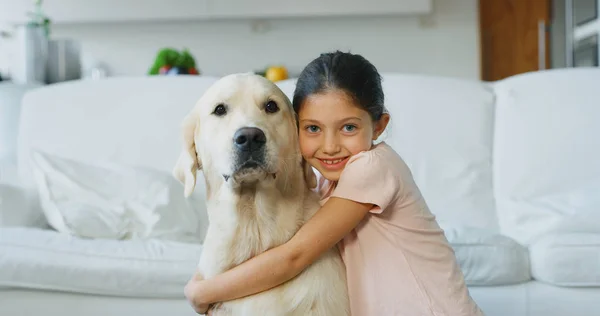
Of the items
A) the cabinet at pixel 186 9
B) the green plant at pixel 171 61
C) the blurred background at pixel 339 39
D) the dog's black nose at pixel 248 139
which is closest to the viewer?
the dog's black nose at pixel 248 139

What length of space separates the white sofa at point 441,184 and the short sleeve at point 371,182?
0.75m

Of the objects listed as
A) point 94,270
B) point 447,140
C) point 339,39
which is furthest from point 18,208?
point 339,39

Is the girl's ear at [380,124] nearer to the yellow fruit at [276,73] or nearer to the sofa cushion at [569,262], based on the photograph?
the sofa cushion at [569,262]

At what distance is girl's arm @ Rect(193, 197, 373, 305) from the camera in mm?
1255

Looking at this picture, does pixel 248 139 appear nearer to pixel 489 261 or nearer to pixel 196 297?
pixel 196 297

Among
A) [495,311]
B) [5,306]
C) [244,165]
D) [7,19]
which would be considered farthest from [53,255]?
[7,19]

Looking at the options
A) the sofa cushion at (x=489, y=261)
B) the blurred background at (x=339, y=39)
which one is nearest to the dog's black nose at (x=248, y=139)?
the sofa cushion at (x=489, y=261)

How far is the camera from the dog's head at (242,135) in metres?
1.26

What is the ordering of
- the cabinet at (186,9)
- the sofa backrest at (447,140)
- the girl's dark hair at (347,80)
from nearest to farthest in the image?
the girl's dark hair at (347,80) → the sofa backrest at (447,140) → the cabinet at (186,9)

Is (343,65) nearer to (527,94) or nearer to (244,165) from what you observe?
(244,165)

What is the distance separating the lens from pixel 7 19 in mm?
4977

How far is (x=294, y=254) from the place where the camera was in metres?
1.25

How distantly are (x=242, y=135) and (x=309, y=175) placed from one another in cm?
25

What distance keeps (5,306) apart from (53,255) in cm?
20
